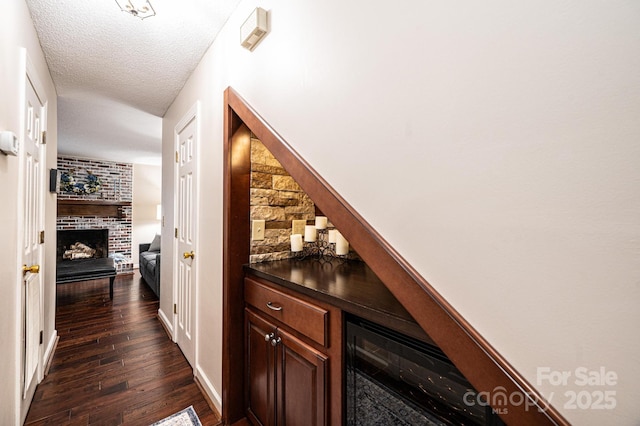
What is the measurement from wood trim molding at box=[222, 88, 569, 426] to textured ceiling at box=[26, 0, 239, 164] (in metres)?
0.59

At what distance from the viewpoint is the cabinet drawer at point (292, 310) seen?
1.07 metres

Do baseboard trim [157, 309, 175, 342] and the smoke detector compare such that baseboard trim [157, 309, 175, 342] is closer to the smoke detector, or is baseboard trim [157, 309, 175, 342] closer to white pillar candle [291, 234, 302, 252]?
white pillar candle [291, 234, 302, 252]

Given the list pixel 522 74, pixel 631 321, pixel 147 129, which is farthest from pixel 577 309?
pixel 147 129

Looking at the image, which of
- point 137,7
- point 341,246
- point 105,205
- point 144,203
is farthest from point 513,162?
point 144,203

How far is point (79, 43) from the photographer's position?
2004 millimetres

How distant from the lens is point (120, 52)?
6.86ft

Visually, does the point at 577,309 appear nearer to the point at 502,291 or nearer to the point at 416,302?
the point at 502,291

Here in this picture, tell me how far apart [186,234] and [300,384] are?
1.75m

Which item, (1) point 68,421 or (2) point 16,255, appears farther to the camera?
(1) point 68,421

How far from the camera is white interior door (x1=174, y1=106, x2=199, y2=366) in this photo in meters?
2.25

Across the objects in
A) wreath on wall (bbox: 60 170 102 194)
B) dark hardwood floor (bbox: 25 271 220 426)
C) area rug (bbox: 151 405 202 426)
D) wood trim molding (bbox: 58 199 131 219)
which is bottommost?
area rug (bbox: 151 405 202 426)

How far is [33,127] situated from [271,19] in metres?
1.85

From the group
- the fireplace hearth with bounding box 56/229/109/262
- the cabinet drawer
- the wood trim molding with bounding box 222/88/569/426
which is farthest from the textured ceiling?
the fireplace hearth with bounding box 56/229/109/262

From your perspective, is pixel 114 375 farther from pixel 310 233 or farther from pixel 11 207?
pixel 310 233
